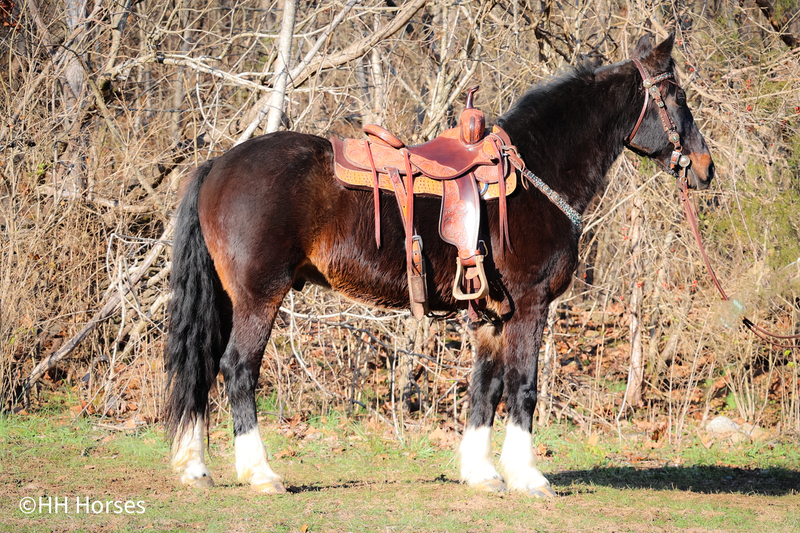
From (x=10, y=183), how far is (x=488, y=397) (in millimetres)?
5314

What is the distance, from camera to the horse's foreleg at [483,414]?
175 inches

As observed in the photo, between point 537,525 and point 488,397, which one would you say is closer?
point 537,525

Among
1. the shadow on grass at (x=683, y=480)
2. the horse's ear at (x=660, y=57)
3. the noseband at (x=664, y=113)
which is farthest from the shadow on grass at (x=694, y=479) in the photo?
the horse's ear at (x=660, y=57)

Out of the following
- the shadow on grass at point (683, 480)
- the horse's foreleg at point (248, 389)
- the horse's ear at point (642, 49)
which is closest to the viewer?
the horse's foreleg at point (248, 389)

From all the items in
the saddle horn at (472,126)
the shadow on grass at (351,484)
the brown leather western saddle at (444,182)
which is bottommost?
the shadow on grass at (351,484)

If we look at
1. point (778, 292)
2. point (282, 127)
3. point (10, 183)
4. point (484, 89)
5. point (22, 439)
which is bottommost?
point (22, 439)

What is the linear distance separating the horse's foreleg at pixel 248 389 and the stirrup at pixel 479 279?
107 centimetres

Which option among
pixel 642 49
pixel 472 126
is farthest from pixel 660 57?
pixel 472 126

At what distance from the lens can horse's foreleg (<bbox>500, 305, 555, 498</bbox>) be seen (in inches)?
168

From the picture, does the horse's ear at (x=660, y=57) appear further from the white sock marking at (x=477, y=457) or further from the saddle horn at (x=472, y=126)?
the white sock marking at (x=477, y=457)

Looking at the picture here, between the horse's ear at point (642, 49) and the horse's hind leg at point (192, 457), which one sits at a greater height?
the horse's ear at point (642, 49)

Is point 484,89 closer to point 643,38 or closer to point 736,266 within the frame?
point 736,266

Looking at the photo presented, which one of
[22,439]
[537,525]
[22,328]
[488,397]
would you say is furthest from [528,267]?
[22,328]

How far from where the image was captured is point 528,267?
14.4ft
